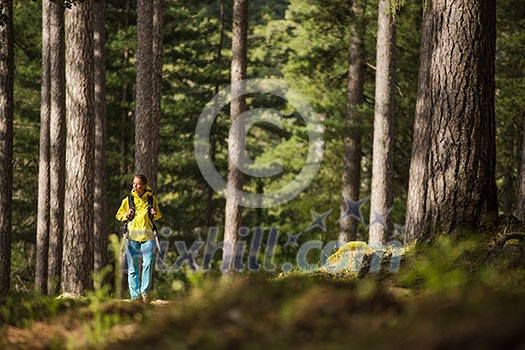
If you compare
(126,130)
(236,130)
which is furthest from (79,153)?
(126,130)

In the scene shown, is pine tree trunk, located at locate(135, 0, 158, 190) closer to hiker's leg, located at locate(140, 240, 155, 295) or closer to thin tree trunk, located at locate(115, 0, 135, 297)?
hiker's leg, located at locate(140, 240, 155, 295)

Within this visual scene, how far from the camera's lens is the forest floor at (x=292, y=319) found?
130 inches

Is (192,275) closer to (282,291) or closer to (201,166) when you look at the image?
(282,291)

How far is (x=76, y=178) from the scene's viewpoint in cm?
1291

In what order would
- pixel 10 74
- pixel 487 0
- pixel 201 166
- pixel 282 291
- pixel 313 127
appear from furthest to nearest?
pixel 201 166
pixel 313 127
pixel 10 74
pixel 487 0
pixel 282 291

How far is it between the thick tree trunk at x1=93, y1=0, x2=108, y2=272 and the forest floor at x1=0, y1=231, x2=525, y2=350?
16.5 meters

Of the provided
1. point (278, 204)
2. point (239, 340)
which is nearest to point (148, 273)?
point (239, 340)

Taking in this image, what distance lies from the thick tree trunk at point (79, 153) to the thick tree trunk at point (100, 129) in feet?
29.6

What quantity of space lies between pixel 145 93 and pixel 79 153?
3.76 m

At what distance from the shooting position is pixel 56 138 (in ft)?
63.8

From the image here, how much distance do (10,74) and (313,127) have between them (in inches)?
573

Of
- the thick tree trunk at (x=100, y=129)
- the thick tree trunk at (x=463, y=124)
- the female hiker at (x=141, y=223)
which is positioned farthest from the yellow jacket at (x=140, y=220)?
Answer: the thick tree trunk at (x=100, y=129)

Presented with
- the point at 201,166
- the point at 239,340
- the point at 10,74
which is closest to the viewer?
the point at 239,340

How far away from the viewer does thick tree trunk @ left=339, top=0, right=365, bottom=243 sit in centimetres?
2394
